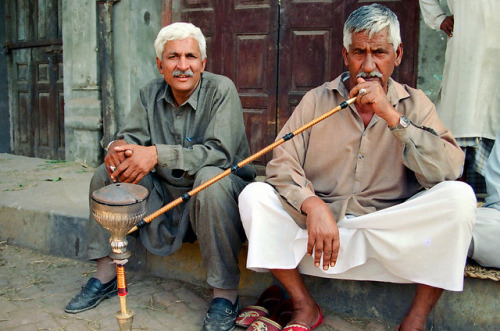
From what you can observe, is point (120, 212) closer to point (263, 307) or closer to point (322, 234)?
point (322, 234)

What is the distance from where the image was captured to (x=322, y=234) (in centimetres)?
227

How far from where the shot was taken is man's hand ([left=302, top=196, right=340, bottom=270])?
2270 millimetres

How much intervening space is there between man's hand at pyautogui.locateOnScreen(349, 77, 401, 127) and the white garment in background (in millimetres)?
1251

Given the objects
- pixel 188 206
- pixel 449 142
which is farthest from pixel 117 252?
pixel 449 142

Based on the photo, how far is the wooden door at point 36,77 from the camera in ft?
20.6

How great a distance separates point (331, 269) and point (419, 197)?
0.57m

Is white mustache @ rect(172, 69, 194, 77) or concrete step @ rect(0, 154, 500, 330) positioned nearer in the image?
concrete step @ rect(0, 154, 500, 330)

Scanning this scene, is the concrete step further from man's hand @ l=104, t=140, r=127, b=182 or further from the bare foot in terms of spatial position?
man's hand @ l=104, t=140, r=127, b=182

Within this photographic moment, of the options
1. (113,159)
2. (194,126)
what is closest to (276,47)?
(194,126)

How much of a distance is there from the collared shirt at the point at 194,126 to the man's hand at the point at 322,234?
76 centimetres

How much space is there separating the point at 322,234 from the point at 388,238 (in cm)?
32

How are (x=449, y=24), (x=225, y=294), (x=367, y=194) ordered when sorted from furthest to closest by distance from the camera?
(x=449, y=24)
(x=225, y=294)
(x=367, y=194)

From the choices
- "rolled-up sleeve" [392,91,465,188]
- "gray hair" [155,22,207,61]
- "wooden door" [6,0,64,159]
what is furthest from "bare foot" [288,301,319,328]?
"wooden door" [6,0,64,159]

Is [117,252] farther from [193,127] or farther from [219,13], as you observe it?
[219,13]
